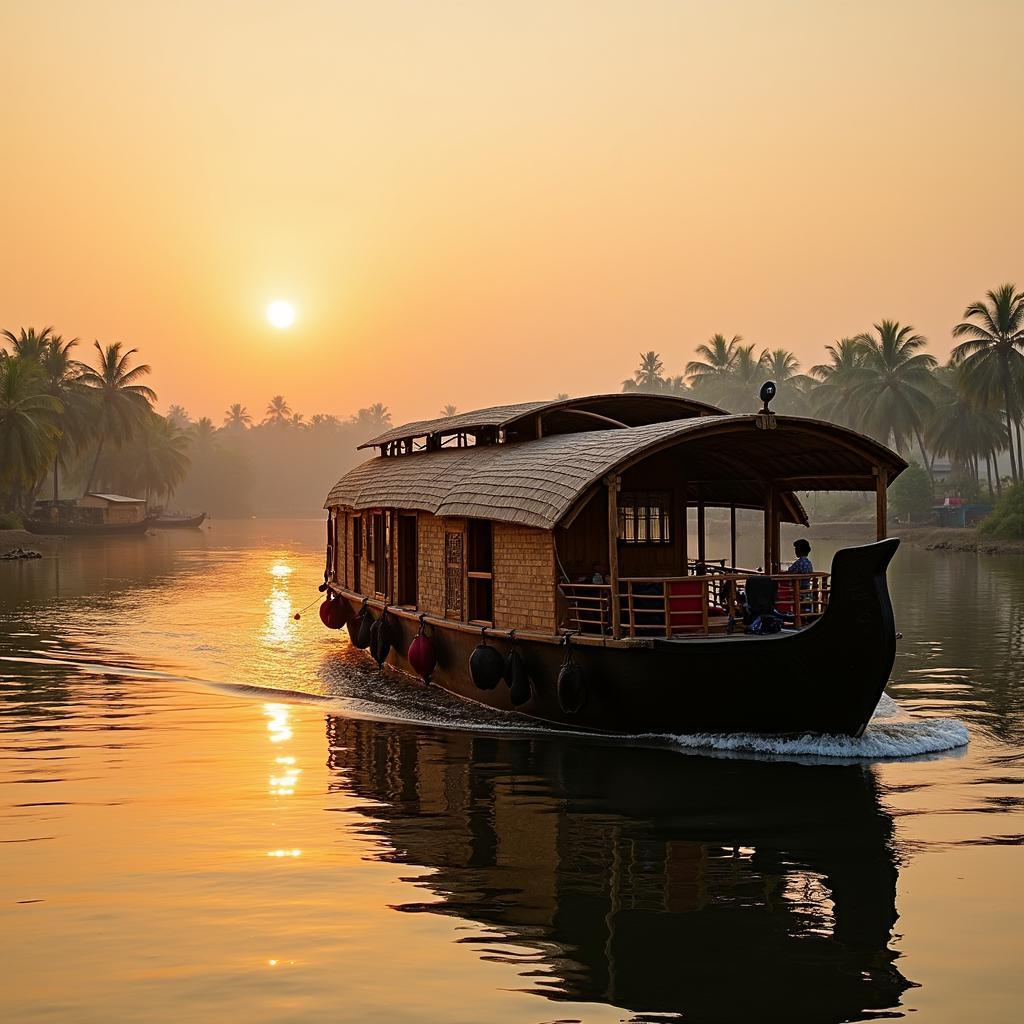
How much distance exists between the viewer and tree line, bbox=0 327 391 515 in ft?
184

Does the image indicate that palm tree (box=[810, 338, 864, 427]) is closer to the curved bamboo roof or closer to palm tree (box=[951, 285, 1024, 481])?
palm tree (box=[951, 285, 1024, 481])

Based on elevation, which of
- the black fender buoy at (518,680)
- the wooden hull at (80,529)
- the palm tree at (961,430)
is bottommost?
the black fender buoy at (518,680)

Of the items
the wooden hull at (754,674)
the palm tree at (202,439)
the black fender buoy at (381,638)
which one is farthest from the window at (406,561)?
the palm tree at (202,439)

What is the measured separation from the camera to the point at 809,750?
1188 cm

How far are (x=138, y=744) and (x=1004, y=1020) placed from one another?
936 cm

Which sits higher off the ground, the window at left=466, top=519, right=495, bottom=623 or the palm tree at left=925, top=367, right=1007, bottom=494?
the palm tree at left=925, top=367, right=1007, bottom=494

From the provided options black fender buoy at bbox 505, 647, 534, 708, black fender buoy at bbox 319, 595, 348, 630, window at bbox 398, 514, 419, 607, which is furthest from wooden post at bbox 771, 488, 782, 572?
black fender buoy at bbox 319, 595, 348, 630

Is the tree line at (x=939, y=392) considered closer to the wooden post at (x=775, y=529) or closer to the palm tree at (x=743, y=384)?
the palm tree at (x=743, y=384)

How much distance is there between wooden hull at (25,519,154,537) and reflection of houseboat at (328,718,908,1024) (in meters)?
55.5

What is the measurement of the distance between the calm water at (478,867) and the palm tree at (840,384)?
50297 mm

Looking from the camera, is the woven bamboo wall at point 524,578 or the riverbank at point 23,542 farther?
the riverbank at point 23,542

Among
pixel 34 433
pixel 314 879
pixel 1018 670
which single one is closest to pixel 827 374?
pixel 34 433

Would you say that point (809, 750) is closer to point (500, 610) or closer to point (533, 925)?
point (500, 610)

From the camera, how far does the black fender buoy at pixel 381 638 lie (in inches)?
706
